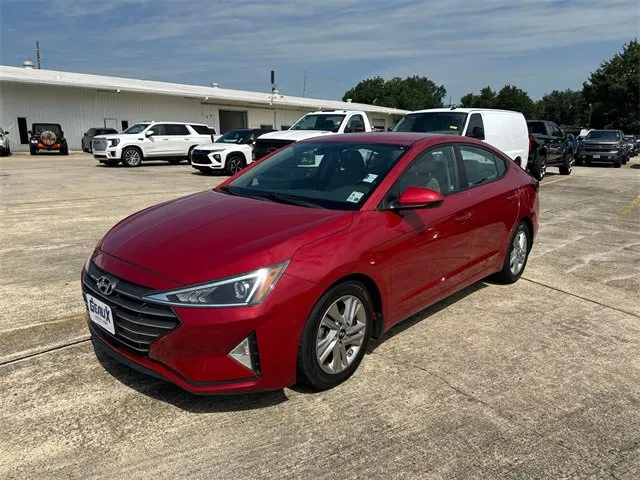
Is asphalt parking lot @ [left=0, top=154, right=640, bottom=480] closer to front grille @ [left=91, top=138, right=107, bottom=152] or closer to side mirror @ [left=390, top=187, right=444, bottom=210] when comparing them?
side mirror @ [left=390, top=187, right=444, bottom=210]

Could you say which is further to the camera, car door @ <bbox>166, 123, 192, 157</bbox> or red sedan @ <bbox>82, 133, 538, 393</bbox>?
car door @ <bbox>166, 123, 192, 157</bbox>

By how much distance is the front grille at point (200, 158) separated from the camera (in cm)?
1595

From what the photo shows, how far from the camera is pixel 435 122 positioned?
11109 mm

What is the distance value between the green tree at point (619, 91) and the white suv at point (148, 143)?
6476cm

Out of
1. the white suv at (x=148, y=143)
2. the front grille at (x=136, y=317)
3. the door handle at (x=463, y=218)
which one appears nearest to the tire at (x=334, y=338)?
the front grille at (x=136, y=317)

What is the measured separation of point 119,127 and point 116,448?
34025mm

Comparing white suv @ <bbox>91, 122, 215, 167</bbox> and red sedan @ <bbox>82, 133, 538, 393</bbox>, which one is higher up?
white suv @ <bbox>91, 122, 215, 167</bbox>

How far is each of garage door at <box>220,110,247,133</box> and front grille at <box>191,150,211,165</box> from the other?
24554 mm

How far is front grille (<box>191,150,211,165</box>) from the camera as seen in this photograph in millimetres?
15946

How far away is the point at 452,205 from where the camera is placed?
12.9ft

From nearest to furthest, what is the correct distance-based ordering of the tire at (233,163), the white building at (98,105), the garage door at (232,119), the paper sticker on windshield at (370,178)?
the paper sticker on windshield at (370,178) < the tire at (233,163) < the white building at (98,105) < the garage door at (232,119)

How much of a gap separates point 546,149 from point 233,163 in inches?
403

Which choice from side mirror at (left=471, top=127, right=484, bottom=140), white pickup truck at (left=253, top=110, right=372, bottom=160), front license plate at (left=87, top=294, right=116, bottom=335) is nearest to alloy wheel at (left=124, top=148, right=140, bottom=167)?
white pickup truck at (left=253, top=110, right=372, bottom=160)

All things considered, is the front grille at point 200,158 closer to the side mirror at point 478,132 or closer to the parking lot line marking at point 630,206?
the side mirror at point 478,132
